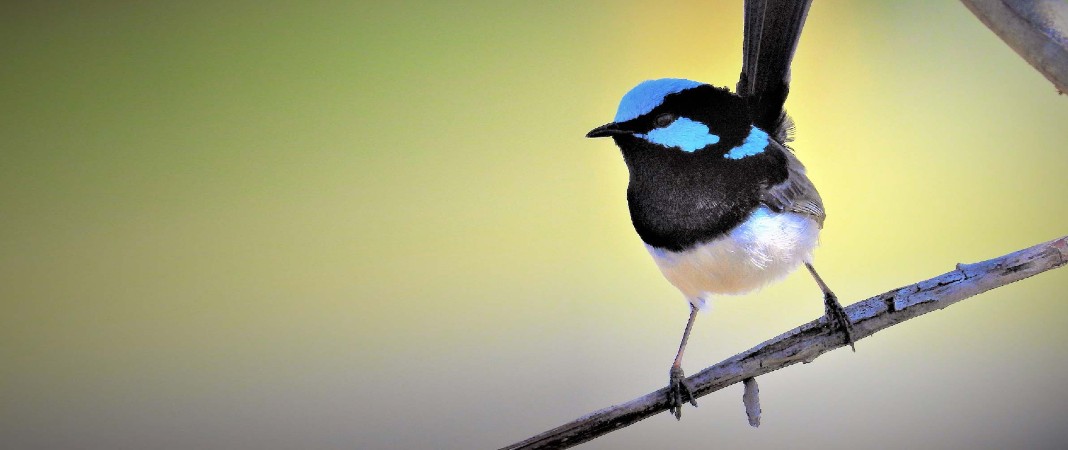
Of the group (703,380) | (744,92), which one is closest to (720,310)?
(703,380)

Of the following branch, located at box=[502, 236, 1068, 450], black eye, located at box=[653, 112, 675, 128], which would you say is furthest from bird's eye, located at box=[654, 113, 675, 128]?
branch, located at box=[502, 236, 1068, 450]

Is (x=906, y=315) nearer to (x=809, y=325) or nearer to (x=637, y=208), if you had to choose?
(x=809, y=325)

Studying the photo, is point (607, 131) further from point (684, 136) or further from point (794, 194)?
point (794, 194)

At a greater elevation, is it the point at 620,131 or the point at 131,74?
the point at 131,74

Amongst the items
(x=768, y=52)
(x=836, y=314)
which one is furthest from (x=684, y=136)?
(x=836, y=314)

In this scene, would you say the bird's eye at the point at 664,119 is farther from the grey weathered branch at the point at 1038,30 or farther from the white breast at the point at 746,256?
the grey weathered branch at the point at 1038,30

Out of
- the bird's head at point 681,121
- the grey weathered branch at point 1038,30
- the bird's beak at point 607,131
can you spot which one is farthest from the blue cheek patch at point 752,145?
the grey weathered branch at point 1038,30
